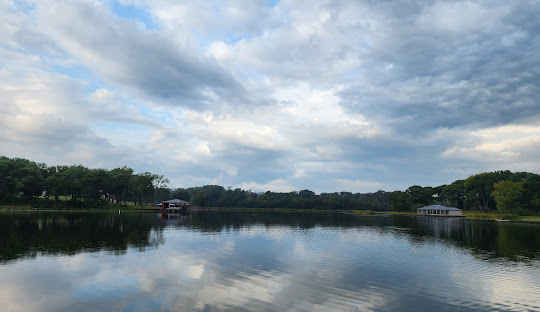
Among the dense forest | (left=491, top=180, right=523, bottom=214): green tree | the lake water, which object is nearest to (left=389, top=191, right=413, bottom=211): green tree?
the dense forest

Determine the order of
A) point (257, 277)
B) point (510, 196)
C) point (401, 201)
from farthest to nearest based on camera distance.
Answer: point (401, 201) → point (510, 196) → point (257, 277)

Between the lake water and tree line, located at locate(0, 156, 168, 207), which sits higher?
tree line, located at locate(0, 156, 168, 207)

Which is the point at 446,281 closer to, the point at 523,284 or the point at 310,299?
the point at 523,284

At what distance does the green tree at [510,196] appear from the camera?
325ft

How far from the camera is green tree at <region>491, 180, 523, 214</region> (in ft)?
325

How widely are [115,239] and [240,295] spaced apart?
25835 millimetres

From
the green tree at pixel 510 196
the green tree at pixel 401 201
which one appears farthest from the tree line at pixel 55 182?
the green tree at pixel 510 196

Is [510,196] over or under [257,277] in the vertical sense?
over

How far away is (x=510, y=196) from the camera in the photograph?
325 feet

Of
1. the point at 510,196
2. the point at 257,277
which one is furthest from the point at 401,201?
the point at 257,277

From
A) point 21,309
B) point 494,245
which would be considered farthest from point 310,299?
point 494,245

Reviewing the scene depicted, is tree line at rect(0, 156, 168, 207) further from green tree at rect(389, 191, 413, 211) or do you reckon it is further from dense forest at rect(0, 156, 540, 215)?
green tree at rect(389, 191, 413, 211)

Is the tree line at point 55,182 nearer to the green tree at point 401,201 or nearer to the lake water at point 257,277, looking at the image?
the lake water at point 257,277

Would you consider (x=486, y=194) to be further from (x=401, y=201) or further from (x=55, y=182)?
(x=55, y=182)
